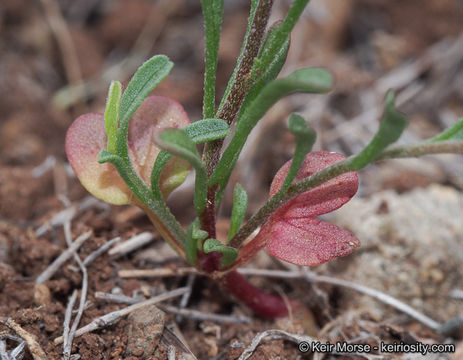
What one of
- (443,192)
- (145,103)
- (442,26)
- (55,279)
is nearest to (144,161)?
(145,103)

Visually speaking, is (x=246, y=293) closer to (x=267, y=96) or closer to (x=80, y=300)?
(x=80, y=300)

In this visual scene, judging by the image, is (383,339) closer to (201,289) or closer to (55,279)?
(201,289)

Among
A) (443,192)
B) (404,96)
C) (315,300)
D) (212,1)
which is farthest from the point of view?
(404,96)

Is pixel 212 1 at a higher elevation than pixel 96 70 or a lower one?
higher

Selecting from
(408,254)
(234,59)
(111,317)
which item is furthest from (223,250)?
(234,59)

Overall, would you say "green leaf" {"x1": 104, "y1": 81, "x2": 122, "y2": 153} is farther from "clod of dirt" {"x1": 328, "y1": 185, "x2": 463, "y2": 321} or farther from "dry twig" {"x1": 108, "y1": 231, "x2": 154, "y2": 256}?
"clod of dirt" {"x1": 328, "y1": 185, "x2": 463, "y2": 321}

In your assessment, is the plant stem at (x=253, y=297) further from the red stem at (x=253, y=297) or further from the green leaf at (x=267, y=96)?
the green leaf at (x=267, y=96)
